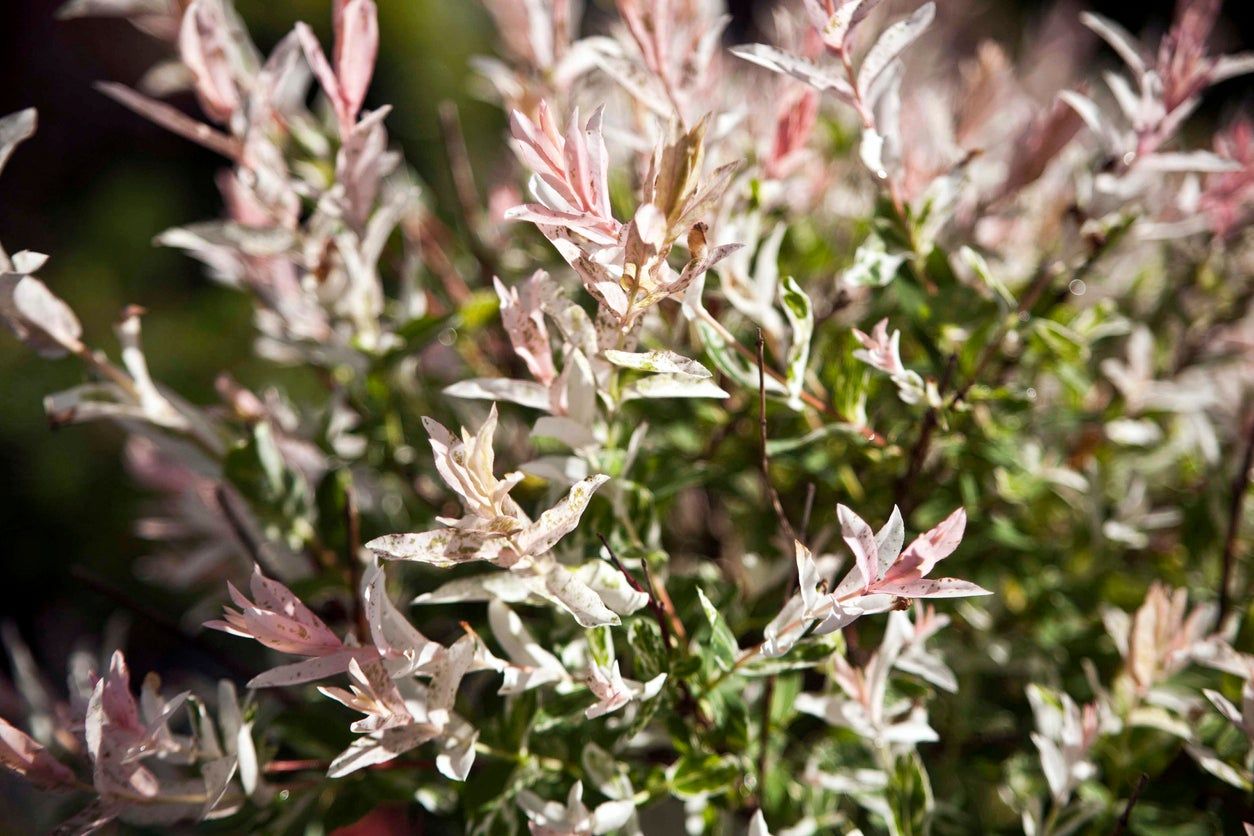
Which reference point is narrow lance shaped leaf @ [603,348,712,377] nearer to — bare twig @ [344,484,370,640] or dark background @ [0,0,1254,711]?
bare twig @ [344,484,370,640]

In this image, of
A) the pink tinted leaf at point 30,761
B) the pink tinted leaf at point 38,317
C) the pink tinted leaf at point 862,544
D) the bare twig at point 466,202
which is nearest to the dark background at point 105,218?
the bare twig at point 466,202

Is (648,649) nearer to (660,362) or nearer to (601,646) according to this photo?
(601,646)

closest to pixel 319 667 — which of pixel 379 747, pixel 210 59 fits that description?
pixel 379 747

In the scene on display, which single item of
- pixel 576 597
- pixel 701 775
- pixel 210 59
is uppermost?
pixel 210 59

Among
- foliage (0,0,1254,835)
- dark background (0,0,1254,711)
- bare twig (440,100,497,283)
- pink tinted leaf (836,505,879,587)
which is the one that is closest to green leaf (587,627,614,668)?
foliage (0,0,1254,835)

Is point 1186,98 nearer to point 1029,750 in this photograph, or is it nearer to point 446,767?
point 1029,750

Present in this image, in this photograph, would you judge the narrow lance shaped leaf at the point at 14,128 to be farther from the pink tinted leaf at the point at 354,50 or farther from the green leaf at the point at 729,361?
the green leaf at the point at 729,361

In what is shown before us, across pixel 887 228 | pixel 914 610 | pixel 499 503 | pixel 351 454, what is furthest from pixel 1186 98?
pixel 351 454

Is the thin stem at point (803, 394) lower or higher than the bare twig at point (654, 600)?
higher

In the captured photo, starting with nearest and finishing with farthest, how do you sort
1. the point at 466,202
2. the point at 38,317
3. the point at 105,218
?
the point at 38,317, the point at 466,202, the point at 105,218
